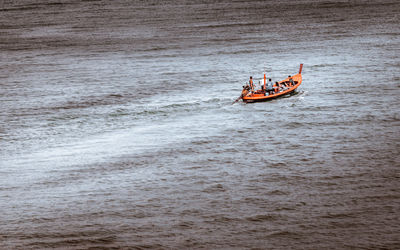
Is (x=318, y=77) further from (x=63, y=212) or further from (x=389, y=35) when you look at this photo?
(x=63, y=212)

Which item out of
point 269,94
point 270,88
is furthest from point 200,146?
point 270,88

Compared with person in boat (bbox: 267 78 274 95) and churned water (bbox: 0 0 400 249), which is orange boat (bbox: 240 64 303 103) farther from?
churned water (bbox: 0 0 400 249)

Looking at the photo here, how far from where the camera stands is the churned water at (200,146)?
2997cm

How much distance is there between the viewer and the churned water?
29969 millimetres

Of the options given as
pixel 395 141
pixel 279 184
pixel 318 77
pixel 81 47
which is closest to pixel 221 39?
pixel 81 47

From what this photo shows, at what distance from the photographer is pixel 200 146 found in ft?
137

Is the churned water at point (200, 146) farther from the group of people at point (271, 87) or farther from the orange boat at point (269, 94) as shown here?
the group of people at point (271, 87)

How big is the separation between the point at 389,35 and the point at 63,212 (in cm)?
7118

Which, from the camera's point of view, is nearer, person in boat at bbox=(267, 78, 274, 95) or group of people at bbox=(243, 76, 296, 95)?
person in boat at bbox=(267, 78, 274, 95)

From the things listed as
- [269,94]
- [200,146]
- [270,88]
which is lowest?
[200,146]

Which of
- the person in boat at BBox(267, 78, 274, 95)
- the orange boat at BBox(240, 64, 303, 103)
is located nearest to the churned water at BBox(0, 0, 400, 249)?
the orange boat at BBox(240, 64, 303, 103)

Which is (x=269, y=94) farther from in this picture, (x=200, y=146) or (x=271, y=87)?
(x=200, y=146)

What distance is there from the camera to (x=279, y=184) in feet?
114

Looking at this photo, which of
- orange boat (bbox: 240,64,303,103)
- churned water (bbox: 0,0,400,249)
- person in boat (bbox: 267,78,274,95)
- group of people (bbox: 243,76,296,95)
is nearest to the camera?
churned water (bbox: 0,0,400,249)
